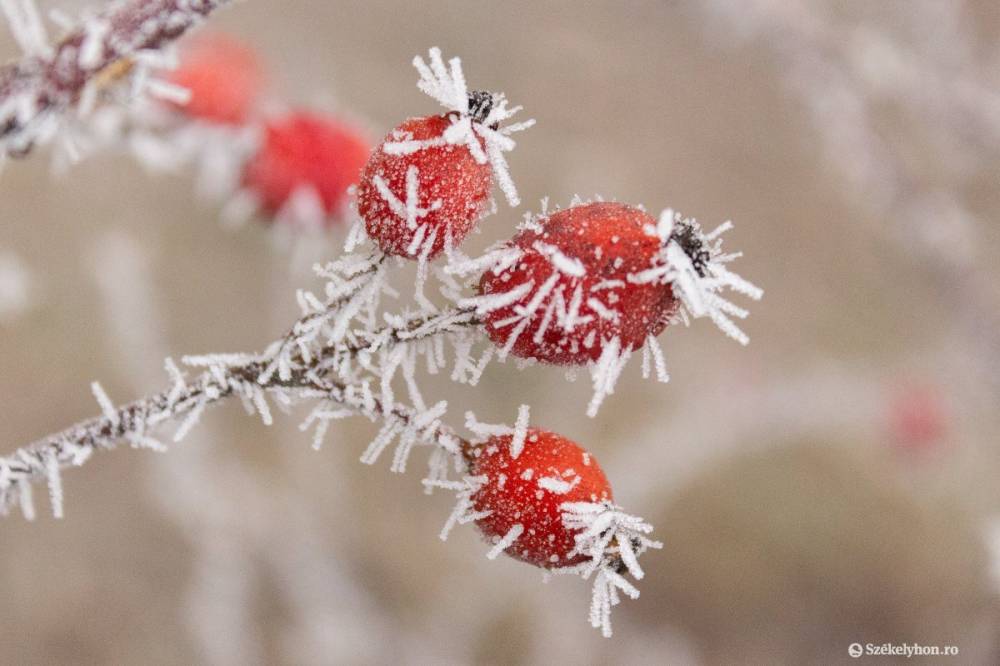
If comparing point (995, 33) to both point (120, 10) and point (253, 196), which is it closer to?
point (253, 196)

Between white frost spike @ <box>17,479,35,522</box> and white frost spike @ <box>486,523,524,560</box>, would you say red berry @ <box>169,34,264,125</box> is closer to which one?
white frost spike @ <box>17,479,35,522</box>

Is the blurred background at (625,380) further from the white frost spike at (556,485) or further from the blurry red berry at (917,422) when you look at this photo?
the white frost spike at (556,485)

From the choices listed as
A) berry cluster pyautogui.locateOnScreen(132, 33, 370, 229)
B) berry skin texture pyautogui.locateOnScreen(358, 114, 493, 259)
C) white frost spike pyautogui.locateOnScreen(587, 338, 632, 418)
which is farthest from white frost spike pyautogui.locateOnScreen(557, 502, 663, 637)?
berry cluster pyautogui.locateOnScreen(132, 33, 370, 229)

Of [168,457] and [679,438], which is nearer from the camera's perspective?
[168,457]

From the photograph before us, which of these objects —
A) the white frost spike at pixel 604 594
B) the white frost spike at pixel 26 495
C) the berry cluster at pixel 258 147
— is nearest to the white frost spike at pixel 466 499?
the white frost spike at pixel 604 594

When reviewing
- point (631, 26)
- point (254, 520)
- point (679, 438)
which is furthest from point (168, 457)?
point (631, 26)
